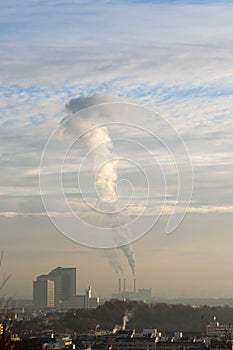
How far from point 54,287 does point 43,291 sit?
8.99ft

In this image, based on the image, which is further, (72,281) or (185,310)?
(72,281)

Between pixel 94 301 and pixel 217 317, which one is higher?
pixel 94 301

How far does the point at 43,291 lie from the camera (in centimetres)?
12925

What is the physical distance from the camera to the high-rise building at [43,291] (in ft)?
422

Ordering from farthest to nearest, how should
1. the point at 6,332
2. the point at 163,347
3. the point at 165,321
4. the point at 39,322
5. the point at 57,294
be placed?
the point at 57,294 < the point at 165,321 < the point at 39,322 < the point at 163,347 < the point at 6,332

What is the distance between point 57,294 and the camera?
134000 mm

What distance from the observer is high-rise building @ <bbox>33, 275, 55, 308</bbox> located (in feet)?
422

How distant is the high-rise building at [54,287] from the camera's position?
128875 mm

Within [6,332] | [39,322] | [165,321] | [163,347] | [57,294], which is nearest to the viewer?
[6,332]

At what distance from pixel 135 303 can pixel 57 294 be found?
135 ft

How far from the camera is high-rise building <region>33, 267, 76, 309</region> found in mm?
128875

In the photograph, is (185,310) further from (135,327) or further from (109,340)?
(109,340)

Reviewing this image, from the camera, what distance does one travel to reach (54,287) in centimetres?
13162

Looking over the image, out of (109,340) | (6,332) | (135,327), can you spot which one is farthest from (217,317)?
(6,332)
